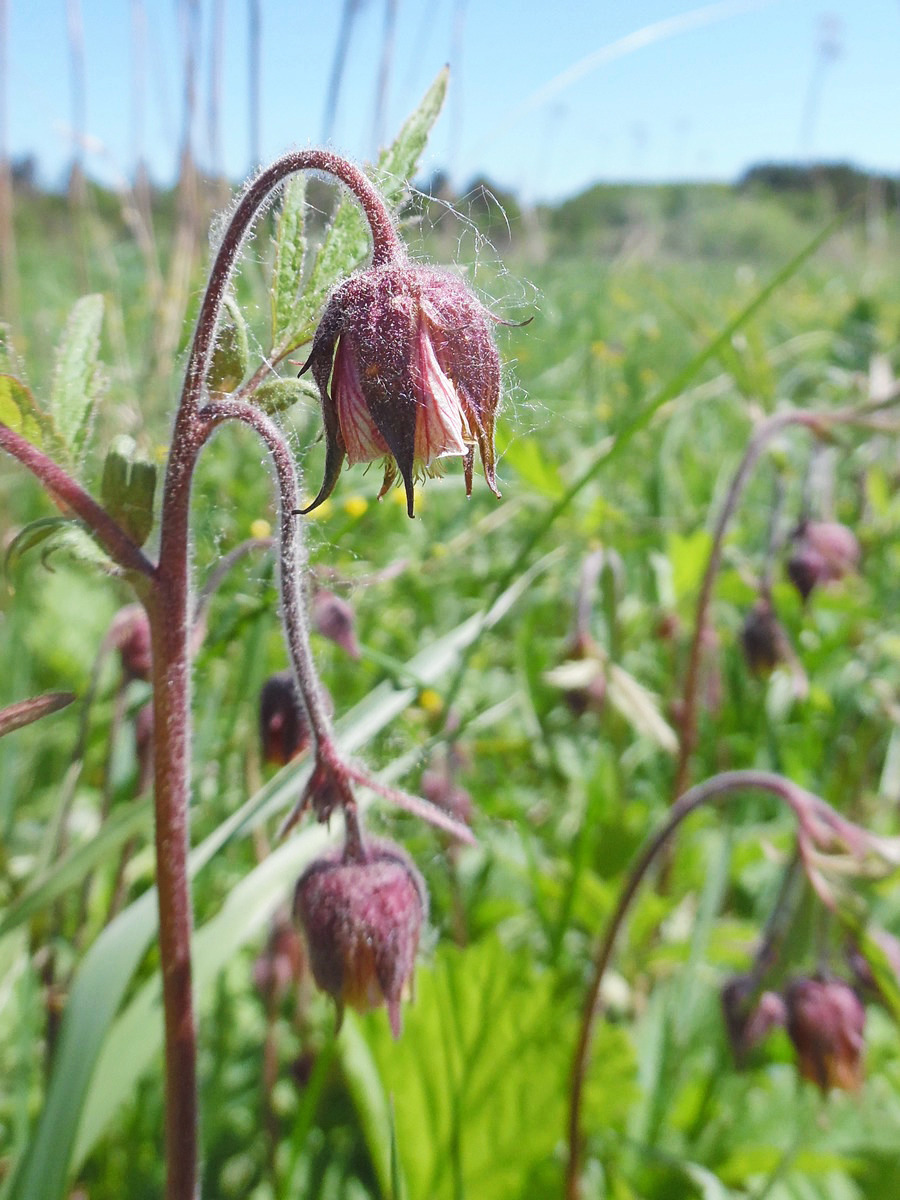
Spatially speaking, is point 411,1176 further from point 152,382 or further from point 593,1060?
point 152,382

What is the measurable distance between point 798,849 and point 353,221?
0.95m

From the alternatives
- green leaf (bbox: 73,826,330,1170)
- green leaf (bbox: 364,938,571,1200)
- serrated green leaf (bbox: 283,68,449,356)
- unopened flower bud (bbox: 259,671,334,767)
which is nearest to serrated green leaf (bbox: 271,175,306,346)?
serrated green leaf (bbox: 283,68,449,356)

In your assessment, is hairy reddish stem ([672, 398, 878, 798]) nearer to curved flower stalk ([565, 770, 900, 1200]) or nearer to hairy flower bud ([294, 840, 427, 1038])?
curved flower stalk ([565, 770, 900, 1200])

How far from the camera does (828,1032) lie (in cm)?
142

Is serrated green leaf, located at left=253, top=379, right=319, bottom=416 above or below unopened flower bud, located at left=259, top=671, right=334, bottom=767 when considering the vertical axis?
above

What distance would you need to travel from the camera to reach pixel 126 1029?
1.07m

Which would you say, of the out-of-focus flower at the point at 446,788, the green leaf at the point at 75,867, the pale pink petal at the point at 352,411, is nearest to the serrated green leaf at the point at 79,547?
the pale pink petal at the point at 352,411

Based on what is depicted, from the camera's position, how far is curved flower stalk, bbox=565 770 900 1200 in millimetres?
1278

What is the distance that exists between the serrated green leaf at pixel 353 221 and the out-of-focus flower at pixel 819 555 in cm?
155

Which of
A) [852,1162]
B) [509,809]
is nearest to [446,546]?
[509,809]

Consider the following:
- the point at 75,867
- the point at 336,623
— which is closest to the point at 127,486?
the point at 75,867

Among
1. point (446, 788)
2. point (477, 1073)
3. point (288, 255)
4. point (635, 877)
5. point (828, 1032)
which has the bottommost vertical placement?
point (477, 1073)

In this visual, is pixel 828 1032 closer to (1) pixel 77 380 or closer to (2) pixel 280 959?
(2) pixel 280 959

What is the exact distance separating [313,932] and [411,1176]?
2.35ft
